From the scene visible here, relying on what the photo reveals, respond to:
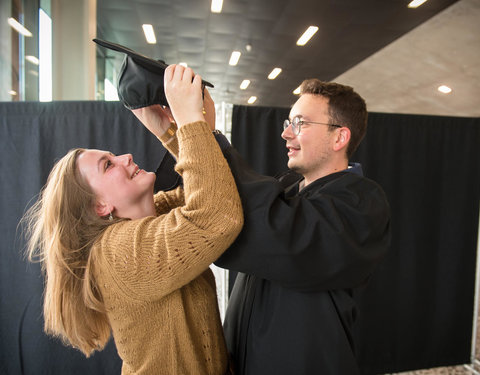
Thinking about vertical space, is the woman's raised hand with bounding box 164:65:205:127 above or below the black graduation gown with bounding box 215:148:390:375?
above

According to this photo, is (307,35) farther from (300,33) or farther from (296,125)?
(296,125)

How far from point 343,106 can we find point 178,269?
76cm

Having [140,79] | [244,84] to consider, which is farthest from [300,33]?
[140,79]

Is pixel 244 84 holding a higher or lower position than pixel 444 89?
higher

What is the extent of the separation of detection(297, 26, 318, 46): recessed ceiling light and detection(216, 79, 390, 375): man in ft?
18.6

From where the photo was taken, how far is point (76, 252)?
32.0 inches

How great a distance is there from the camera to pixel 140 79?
0.74 m

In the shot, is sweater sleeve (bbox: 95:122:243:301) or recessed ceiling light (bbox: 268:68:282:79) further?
recessed ceiling light (bbox: 268:68:282:79)

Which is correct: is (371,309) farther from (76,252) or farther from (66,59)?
(66,59)

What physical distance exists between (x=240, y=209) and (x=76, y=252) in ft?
1.60

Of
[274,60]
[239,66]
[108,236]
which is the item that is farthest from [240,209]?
[239,66]

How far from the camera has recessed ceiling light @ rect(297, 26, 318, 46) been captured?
5.86 meters

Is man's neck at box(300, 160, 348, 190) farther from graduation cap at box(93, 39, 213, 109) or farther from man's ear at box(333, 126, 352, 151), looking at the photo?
graduation cap at box(93, 39, 213, 109)

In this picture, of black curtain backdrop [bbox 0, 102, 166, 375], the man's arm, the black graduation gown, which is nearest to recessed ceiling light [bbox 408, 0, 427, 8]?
black curtain backdrop [bbox 0, 102, 166, 375]
